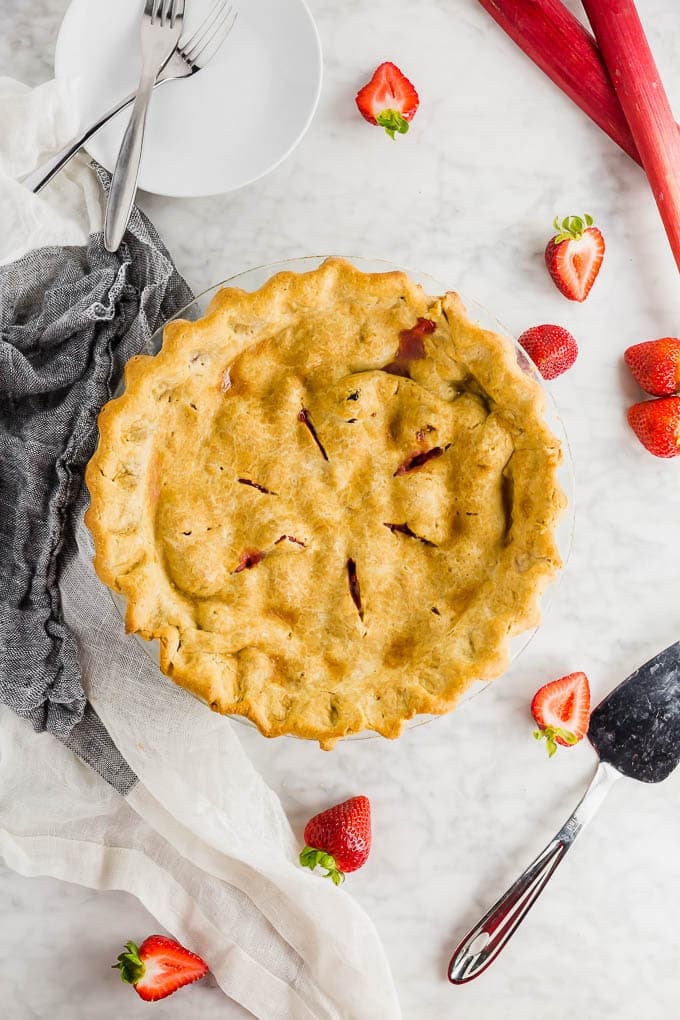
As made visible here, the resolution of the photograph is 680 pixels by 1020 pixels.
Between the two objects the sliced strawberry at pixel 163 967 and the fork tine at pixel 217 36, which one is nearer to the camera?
the fork tine at pixel 217 36

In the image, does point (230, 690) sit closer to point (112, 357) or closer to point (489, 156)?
point (112, 357)

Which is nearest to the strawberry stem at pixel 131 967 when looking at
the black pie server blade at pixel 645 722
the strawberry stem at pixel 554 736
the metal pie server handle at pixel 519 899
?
the metal pie server handle at pixel 519 899

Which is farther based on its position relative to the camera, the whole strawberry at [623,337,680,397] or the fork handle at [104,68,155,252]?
the whole strawberry at [623,337,680,397]

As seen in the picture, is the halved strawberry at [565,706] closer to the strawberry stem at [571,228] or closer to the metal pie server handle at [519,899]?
the metal pie server handle at [519,899]

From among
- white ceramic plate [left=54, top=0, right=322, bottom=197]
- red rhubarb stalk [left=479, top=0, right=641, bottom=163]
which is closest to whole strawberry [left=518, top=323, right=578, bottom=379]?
red rhubarb stalk [left=479, top=0, right=641, bottom=163]

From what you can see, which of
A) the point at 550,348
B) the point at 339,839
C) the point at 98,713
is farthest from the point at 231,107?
the point at 339,839

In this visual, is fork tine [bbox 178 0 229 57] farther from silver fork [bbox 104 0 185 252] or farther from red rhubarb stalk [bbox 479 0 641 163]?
red rhubarb stalk [bbox 479 0 641 163]

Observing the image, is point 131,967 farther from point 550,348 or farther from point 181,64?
point 181,64
